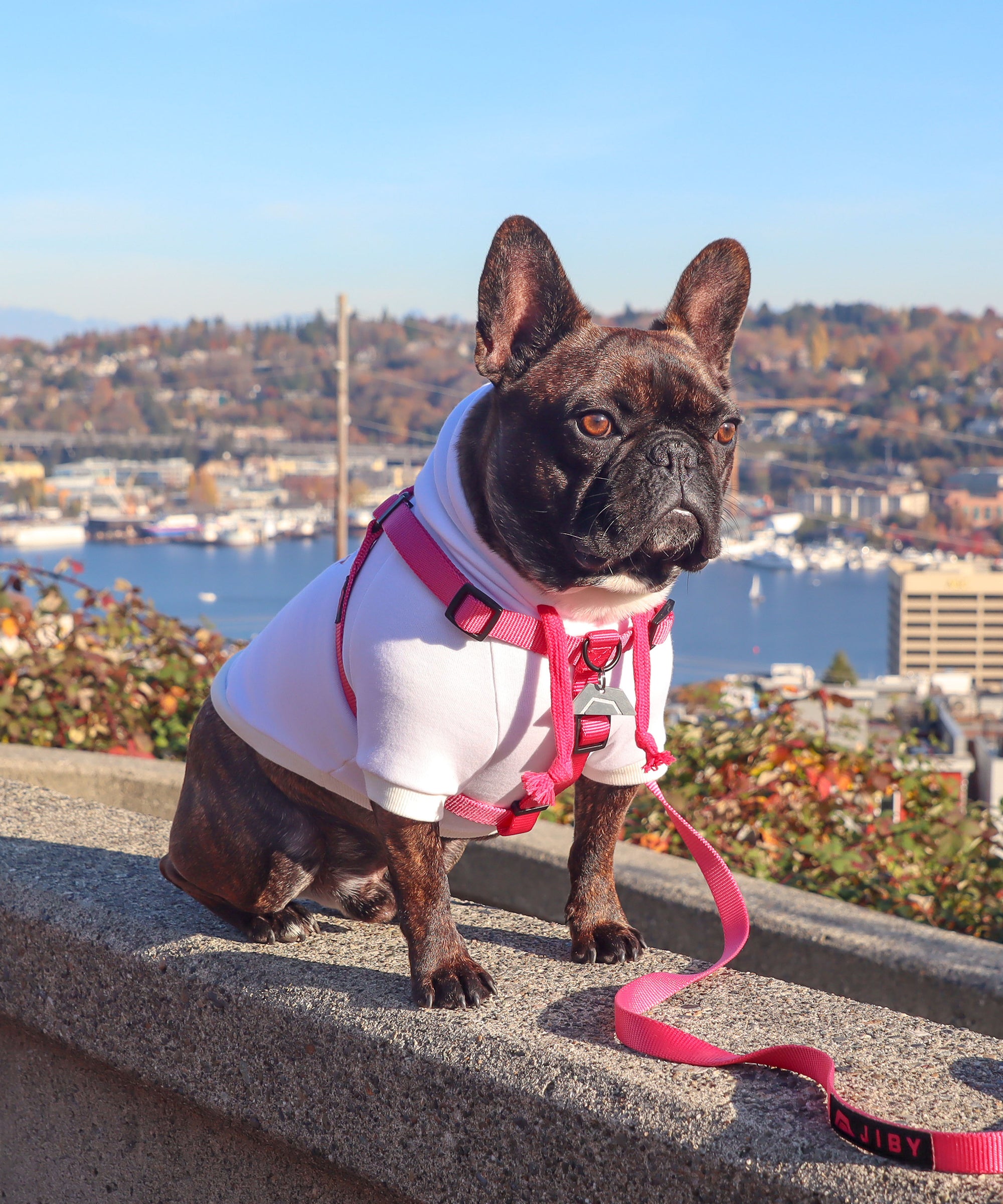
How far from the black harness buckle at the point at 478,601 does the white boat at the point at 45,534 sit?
29.7 meters

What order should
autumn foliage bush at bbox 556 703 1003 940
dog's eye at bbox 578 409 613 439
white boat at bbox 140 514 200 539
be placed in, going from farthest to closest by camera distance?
1. white boat at bbox 140 514 200 539
2. autumn foliage bush at bbox 556 703 1003 940
3. dog's eye at bbox 578 409 613 439

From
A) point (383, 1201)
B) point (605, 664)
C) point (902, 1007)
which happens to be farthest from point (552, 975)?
point (902, 1007)

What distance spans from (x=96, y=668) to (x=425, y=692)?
346cm

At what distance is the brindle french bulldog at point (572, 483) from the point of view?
75.4 inches

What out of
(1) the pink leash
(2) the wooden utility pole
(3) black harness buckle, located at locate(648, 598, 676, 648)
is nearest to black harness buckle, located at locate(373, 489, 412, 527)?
(3) black harness buckle, located at locate(648, 598, 676, 648)

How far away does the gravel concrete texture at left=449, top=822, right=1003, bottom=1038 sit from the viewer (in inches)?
113

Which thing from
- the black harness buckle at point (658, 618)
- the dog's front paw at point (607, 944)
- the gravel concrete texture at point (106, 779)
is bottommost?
the gravel concrete texture at point (106, 779)

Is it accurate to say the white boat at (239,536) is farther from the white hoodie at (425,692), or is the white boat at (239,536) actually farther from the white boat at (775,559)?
the white hoodie at (425,692)

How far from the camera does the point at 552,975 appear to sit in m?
2.19

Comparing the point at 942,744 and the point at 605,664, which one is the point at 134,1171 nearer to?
the point at 605,664

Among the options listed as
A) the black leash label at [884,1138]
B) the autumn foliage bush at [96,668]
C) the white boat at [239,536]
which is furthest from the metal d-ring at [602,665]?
the white boat at [239,536]

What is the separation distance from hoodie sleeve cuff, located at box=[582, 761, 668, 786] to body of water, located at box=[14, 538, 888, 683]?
900 inches

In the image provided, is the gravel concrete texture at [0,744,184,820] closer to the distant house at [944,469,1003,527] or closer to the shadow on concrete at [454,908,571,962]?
the shadow on concrete at [454,908,571,962]

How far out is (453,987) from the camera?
201cm
